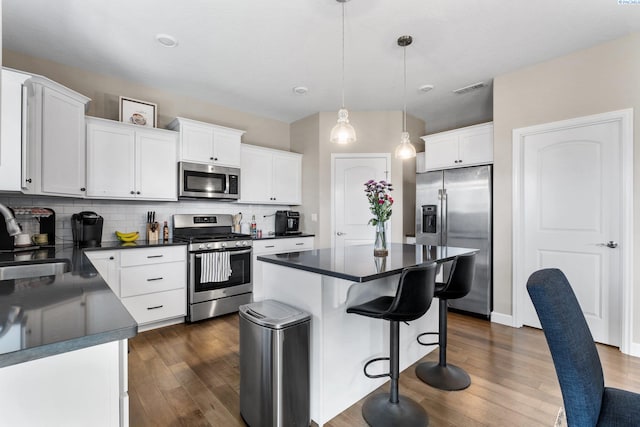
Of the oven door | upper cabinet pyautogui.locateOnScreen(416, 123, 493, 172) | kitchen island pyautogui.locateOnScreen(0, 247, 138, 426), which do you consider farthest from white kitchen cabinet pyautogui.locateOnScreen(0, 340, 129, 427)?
upper cabinet pyautogui.locateOnScreen(416, 123, 493, 172)

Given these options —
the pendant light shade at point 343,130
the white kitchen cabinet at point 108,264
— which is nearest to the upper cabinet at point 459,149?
the pendant light shade at point 343,130

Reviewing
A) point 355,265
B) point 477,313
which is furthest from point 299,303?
point 477,313

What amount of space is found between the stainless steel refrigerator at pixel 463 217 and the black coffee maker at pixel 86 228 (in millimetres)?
3831

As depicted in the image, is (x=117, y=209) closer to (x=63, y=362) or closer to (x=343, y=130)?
(x=343, y=130)

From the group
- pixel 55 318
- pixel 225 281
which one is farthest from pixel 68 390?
pixel 225 281

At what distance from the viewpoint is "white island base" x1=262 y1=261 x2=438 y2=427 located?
177cm

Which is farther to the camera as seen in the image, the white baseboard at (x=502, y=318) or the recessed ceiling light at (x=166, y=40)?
the white baseboard at (x=502, y=318)

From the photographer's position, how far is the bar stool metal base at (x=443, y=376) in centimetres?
215

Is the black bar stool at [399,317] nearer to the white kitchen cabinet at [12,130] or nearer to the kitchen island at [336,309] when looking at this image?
the kitchen island at [336,309]

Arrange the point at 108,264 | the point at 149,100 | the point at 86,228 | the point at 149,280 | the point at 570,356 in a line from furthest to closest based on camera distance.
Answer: the point at 149,100 < the point at 149,280 < the point at 86,228 < the point at 108,264 < the point at 570,356

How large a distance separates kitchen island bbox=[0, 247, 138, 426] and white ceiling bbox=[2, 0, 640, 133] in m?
2.36

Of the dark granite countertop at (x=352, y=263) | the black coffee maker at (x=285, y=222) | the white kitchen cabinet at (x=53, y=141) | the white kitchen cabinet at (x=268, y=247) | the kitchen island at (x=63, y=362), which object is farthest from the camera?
the black coffee maker at (x=285, y=222)

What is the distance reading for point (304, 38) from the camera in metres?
2.72

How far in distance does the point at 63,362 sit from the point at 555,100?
4.13m
